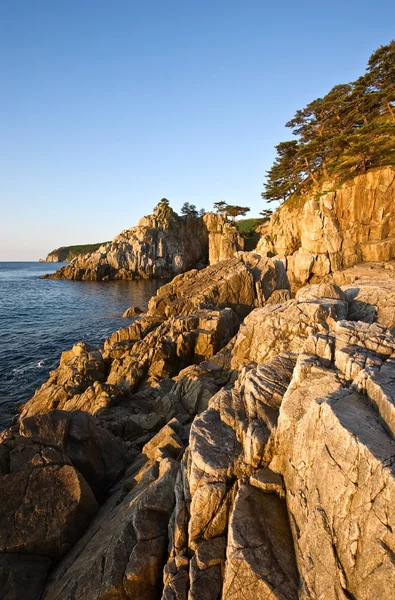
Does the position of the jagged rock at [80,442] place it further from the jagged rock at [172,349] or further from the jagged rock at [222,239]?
the jagged rock at [222,239]

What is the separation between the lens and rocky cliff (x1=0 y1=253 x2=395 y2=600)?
615cm

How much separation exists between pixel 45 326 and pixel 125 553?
157 feet

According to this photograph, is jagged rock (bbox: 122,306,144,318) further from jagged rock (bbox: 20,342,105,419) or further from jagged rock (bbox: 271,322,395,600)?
jagged rock (bbox: 271,322,395,600)

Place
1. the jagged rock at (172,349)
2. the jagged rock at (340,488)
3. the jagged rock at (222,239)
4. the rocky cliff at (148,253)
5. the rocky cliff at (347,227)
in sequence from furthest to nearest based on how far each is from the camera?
1. the rocky cliff at (148,253)
2. the jagged rock at (222,239)
3. the rocky cliff at (347,227)
4. the jagged rock at (172,349)
5. the jagged rock at (340,488)

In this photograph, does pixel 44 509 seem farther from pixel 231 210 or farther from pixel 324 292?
pixel 231 210

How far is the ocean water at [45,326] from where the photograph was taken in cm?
2967

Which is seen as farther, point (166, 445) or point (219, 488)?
point (166, 445)

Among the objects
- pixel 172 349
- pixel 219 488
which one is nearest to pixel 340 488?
pixel 219 488

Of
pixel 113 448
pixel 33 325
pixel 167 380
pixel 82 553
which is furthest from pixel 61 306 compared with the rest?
pixel 82 553

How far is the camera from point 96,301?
227 ft

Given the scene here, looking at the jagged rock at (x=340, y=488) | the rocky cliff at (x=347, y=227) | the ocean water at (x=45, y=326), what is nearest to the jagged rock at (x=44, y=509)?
the jagged rock at (x=340, y=488)

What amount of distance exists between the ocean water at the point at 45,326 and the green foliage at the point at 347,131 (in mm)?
46856

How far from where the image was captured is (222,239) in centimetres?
10788

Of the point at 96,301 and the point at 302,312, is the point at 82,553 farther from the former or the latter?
the point at 96,301
